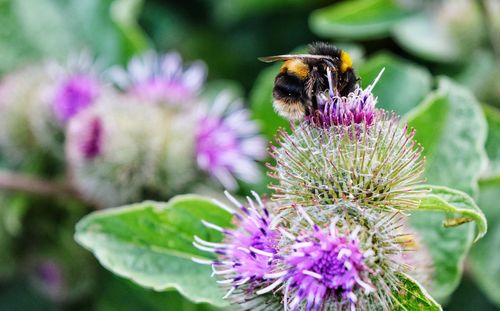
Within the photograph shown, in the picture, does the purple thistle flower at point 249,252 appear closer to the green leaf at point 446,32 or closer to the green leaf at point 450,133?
the green leaf at point 450,133

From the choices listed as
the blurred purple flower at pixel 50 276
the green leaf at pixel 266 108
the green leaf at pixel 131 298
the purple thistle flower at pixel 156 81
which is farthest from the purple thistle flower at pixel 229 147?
the blurred purple flower at pixel 50 276

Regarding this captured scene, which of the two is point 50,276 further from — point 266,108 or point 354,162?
point 354,162

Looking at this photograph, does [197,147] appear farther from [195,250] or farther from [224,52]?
[224,52]

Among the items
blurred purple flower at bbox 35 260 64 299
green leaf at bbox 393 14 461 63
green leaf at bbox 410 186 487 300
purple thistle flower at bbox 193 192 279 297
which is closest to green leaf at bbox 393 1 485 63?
green leaf at bbox 393 14 461 63

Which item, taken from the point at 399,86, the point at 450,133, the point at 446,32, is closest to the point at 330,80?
the point at 450,133

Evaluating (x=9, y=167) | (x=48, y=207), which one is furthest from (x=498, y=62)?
(x=9, y=167)
